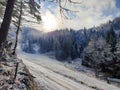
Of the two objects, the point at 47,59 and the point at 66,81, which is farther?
the point at 47,59

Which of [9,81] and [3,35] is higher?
[3,35]

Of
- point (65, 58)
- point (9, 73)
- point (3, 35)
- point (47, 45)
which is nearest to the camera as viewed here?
point (3, 35)

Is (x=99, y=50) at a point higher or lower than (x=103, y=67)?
higher

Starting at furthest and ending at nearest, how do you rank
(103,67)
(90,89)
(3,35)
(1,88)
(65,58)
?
(65,58) < (103,67) < (90,89) < (1,88) < (3,35)

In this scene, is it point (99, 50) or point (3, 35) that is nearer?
point (3, 35)

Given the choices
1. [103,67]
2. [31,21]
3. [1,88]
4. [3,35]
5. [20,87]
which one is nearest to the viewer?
[3,35]

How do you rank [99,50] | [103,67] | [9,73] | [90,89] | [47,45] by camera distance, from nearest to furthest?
[9,73] < [90,89] < [99,50] < [103,67] < [47,45]

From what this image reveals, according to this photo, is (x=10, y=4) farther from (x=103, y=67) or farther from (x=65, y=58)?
(x=65, y=58)

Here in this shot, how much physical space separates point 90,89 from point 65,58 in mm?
89642

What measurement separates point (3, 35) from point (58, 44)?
116634mm

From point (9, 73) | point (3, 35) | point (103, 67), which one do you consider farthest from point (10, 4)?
point (103, 67)

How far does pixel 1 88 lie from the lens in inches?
440

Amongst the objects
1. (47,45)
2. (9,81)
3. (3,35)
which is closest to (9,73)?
(9,81)

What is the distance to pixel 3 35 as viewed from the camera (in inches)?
372
